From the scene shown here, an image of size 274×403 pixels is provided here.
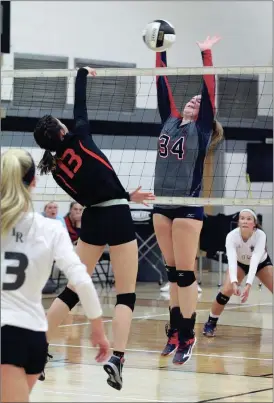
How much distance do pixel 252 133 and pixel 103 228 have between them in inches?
453

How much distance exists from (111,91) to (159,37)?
8.16m

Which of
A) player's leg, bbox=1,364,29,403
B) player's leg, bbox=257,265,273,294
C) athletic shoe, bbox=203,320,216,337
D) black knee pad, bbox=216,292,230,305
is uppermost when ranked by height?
player's leg, bbox=1,364,29,403

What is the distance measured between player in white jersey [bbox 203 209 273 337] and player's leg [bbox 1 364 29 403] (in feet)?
16.7

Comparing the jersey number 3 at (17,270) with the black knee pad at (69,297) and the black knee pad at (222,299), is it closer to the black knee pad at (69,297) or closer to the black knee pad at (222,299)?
the black knee pad at (69,297)

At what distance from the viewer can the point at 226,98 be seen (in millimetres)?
17312

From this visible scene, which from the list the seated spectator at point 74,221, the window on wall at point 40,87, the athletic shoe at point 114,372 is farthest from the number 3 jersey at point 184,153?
the seated spectator at point 74,221

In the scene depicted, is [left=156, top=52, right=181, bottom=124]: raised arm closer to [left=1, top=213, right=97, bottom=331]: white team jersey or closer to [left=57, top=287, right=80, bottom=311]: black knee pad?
[left=57, top=287, right=80, bottom=311]: black knee pad

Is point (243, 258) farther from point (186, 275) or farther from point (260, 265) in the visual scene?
point (186, 275)

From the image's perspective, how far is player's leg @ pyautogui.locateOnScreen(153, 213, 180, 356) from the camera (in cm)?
700

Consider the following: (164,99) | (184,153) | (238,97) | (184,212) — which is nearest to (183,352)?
(184,212)

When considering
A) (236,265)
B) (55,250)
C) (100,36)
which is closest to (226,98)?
(100,36)

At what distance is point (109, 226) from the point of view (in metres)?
5.74

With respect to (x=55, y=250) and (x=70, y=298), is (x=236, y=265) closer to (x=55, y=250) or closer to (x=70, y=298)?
(x=70, y=298)

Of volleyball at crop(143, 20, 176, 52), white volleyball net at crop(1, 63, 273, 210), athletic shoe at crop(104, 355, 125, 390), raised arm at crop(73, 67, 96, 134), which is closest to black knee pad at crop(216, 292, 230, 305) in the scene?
white volleyball net at crop(1, 63, 273, 210)
